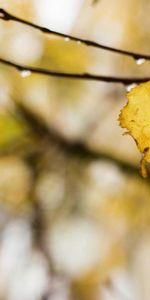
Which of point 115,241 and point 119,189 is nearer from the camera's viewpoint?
point 119,189

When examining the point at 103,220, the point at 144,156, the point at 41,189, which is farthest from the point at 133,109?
the point at 103,220

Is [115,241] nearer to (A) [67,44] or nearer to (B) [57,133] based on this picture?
(B) [57,133]

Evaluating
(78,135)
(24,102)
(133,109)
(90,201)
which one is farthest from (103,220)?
(133,109)

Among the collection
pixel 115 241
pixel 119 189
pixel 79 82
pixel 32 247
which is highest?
pixel 79 82

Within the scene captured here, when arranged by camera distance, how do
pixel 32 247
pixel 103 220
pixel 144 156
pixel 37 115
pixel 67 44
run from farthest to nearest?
pixel 103 220 → pixel 32 247 → pixel 67 44 → pixel 37 115 → pixel 144 156

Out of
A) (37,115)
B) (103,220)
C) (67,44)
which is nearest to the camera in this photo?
(37,115)

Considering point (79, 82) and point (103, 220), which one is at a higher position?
point (79, 82)
